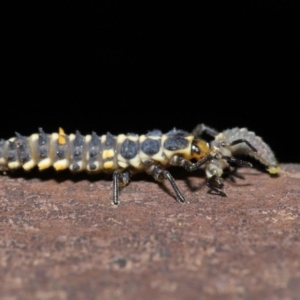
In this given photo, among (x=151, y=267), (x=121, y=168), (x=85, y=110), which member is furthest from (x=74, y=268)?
(x=85, y=110)

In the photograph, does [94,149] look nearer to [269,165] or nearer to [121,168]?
[121,168]

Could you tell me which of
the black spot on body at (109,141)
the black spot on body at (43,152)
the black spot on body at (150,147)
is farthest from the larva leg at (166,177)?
the black spot on body at (43,152)

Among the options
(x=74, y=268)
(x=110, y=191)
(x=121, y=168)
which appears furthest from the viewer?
(x=121, y=168)

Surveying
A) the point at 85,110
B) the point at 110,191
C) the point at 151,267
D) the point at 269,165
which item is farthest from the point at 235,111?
the point at 151,267

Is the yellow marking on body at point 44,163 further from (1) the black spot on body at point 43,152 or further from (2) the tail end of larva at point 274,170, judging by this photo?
(2) the tail end of larva at point 274,170

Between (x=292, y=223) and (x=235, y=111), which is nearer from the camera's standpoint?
(x=292, y=223)

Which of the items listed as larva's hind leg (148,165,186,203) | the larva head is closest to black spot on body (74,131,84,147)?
larva's hind leg (148,165,186,203)

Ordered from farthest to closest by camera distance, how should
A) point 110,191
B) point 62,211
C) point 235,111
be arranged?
point 235,111
point 110,191
point 62,211

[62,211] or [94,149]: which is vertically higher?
[94,149]
